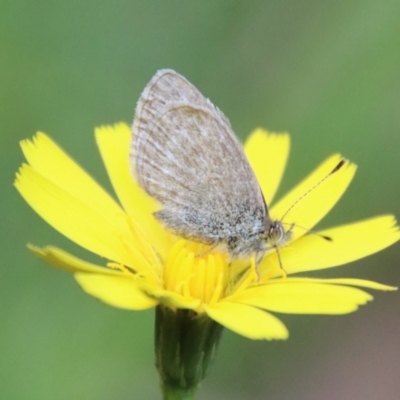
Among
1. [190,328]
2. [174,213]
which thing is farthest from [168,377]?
[174,213]

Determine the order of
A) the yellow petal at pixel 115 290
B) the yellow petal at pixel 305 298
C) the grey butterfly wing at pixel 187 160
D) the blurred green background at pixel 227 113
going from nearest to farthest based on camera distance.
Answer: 1. the yellow petal at pixel 115 290
2. the yellow petal at pixel 305 298
3. the grey butterfly wing at pixel 187 160
4. the blurred green background at pixel 227 113

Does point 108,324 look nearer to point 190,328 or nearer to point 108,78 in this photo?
point 190,328

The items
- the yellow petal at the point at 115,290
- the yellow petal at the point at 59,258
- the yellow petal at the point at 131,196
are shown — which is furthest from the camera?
the yellow petal at the point at 131,196

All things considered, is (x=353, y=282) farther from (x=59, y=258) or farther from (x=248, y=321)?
(x=59, y=258)

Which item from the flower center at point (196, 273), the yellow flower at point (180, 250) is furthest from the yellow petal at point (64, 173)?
the flower center at point (196, 273)

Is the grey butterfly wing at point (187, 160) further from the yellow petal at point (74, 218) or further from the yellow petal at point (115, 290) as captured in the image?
the yellow petal at point (115, 290)

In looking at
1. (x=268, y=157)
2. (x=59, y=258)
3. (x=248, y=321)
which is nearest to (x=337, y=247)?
(x=268, y=157)
